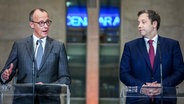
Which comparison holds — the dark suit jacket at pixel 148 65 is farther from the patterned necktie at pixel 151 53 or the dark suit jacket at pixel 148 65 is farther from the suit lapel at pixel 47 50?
the suit lapel at pixel 47 50

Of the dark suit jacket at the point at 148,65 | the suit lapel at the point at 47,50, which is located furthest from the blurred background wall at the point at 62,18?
the suit lapel at the point at 47,50

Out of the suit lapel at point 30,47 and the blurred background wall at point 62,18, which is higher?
the blurred background wall at point 62,18

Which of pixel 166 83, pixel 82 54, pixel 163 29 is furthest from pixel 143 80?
pixel 82 54

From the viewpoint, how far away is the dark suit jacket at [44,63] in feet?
19.6

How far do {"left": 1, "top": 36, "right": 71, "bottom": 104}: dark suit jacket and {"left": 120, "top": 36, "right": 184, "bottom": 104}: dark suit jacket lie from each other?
0.73 meters

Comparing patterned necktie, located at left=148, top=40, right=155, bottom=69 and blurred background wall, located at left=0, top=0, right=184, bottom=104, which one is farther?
blurred background wall, located at left=0, top=0, right=184, bottom=104

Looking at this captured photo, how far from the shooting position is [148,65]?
6.11 metres

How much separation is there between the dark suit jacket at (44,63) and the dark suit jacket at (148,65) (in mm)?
729

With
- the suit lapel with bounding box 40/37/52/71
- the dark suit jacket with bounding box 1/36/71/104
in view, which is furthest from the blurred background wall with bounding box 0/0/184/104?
the suit lapel with bounding box 40/37/52/71

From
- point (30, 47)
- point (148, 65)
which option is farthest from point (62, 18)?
point (148, 65)

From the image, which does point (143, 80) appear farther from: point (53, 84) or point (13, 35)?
point (13, 35)

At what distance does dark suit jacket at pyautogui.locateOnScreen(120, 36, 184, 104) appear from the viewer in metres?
6.09

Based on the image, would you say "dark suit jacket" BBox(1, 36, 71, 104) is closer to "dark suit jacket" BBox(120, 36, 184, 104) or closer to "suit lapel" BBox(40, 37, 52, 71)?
"suit lapel" BBox(40, 37, 52, 71)

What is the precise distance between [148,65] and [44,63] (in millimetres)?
1231
